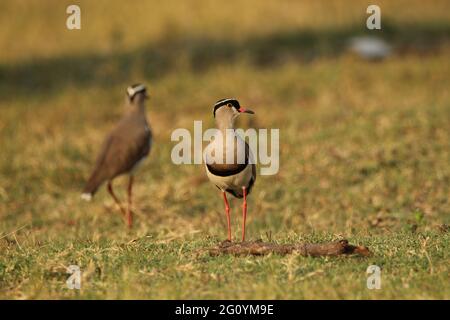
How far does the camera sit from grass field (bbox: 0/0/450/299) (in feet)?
15.9

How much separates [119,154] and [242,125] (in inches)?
124

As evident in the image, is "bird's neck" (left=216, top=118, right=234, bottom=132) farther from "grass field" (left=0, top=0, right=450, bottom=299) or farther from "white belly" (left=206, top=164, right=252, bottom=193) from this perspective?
"grass field" (left=0, top=0, right=450, bottom=299)

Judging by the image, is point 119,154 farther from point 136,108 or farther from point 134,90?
point 134,90

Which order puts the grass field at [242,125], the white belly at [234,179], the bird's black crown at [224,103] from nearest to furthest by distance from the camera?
the grass field at [242,125] → the white belly at [234,179] → the bird's black crown at [224,103]

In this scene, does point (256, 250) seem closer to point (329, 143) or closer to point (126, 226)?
point (126, 226)

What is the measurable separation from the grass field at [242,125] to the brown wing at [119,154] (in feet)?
1.52

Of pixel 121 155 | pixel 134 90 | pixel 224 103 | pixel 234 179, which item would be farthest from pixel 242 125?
pixel 234 179

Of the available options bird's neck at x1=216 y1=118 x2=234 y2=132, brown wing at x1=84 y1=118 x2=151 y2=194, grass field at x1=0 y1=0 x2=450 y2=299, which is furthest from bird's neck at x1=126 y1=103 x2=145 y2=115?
bird's neck at x1=216 y1=118 x2=234 y2=132

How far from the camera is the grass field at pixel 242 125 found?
4848 mm

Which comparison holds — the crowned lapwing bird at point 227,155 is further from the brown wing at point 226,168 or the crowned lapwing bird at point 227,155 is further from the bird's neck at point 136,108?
the bird's neck at point 136,108

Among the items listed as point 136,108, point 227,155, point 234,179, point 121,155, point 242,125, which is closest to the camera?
point 227,155

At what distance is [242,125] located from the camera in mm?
11148

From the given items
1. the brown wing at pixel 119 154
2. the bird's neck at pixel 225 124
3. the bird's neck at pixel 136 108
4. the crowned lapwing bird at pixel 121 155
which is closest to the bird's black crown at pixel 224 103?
the bird's neck at pixel 225 124

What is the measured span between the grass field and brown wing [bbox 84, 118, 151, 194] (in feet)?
1.52
